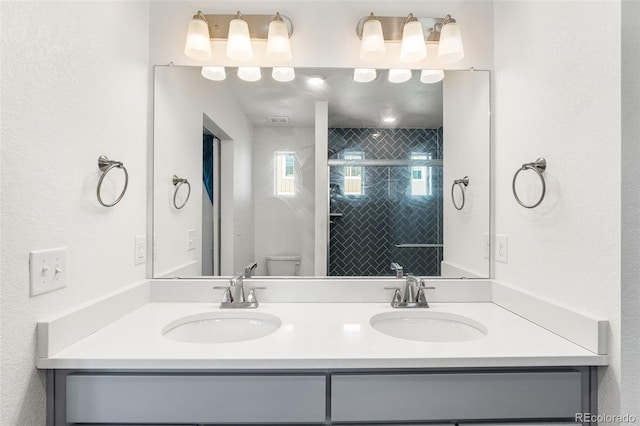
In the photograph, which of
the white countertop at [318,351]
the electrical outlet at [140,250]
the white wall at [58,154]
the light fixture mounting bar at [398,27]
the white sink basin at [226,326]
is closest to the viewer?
the white wall at [58,154]

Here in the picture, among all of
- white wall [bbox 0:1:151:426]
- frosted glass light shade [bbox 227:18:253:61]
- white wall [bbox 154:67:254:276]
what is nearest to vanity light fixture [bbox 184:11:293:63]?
frosted glass light shade [bbox 227:18:253:61]

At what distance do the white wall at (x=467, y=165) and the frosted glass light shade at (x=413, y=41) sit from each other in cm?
18

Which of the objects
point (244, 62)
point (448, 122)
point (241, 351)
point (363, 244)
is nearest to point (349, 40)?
point (244, 62)

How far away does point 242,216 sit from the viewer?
1593mm

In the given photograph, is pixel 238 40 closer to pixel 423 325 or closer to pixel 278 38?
pixel 278 38

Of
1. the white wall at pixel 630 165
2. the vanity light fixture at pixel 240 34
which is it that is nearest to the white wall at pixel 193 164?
the vanity light fixture at pixel 240 34

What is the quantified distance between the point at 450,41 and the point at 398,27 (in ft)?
0.79

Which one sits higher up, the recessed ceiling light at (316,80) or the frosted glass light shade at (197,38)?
the frosted glass light shade at (197,38)

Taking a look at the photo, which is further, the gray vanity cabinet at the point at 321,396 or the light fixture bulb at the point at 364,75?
the light fixture bulb at the point at 364,75

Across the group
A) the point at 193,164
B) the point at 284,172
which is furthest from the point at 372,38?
the point at 193,164

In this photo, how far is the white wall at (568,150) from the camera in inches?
35.8

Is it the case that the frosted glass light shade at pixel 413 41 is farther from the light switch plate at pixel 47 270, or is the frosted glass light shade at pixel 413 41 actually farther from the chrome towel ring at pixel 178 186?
the light switch plate at pixel 47 270

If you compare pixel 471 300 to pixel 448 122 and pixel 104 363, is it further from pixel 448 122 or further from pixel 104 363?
pixel 104 363

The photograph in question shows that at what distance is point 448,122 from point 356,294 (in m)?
0.90
